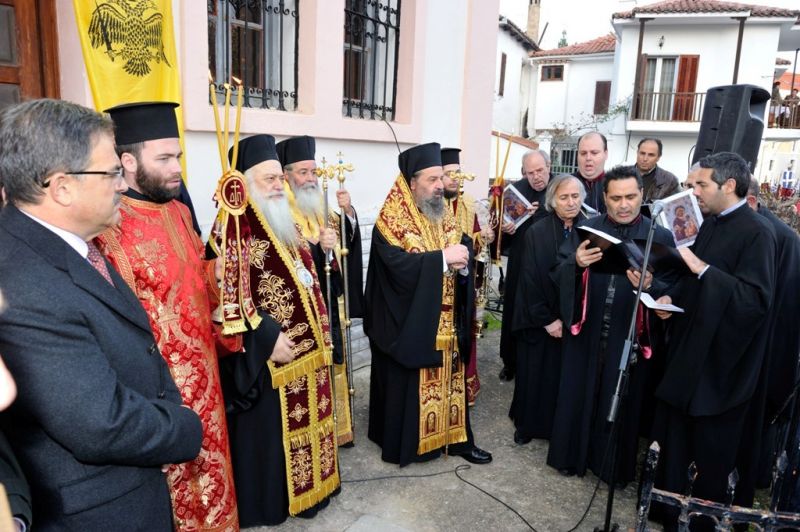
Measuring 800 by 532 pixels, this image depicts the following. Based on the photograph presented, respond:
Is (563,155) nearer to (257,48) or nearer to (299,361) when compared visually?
(257,48)

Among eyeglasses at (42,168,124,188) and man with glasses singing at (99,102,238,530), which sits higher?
eyeglasses at (42,168,124,188)

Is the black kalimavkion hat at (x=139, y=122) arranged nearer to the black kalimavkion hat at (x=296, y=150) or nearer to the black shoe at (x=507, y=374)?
the black kalimavkion hat at (x=296, y=150)

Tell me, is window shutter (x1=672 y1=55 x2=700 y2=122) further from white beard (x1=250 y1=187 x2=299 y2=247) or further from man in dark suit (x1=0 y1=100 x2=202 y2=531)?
man in dark suit (x1=0 y1=100 x2=202 y2=531)

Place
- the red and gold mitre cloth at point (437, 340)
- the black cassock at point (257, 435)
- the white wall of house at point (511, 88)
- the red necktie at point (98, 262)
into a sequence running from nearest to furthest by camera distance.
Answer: the red necktie at point (98, 262), the black cassock at point (257, 435), the red and gold mitre cloth at point (437, 340), the white wall of house at point (511, 88)

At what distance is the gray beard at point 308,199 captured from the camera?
386cm

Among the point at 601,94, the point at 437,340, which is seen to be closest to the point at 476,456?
the point at 437,340

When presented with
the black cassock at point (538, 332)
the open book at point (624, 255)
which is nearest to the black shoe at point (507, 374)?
the black cassock at point (538, 332)

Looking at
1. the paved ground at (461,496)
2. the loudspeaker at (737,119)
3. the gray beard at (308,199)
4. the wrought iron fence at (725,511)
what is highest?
the loudspeaker at (737,119)

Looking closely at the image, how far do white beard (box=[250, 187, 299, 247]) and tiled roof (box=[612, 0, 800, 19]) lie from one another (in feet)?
78.1

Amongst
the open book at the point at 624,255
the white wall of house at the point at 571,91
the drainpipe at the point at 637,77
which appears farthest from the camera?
the white wall of house at the point at 571,91

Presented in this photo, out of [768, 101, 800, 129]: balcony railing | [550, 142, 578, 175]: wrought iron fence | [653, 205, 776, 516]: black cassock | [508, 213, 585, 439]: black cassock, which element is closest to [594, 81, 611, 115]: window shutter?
[550, 142, 578, 175]: wrought iron fence

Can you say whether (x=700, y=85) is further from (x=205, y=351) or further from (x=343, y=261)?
(x=205, y=351)

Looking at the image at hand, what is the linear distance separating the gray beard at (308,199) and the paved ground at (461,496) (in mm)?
1833

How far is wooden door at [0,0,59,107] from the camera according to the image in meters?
3.51
